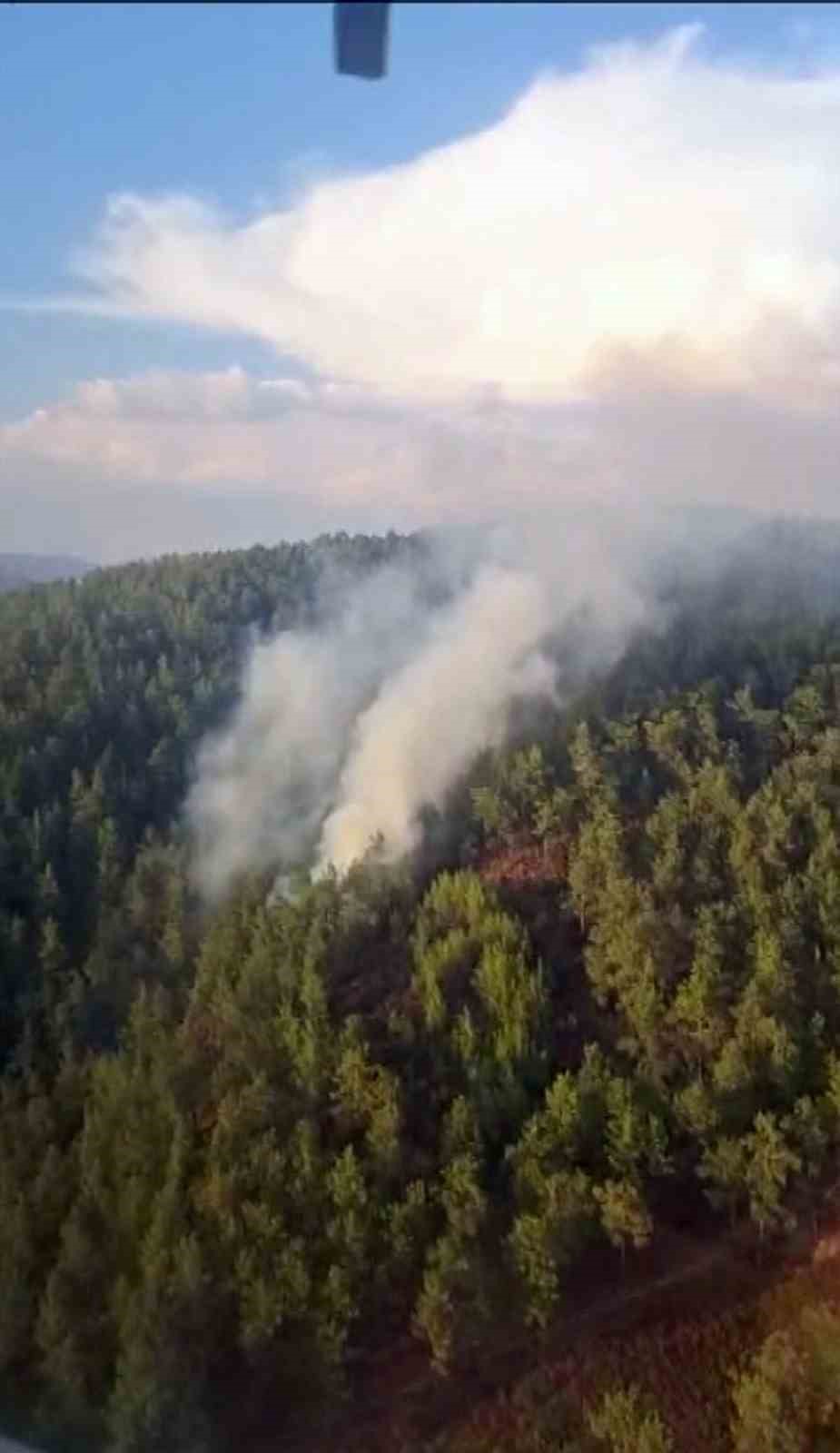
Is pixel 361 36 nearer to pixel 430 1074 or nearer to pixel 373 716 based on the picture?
pixel 430 1074

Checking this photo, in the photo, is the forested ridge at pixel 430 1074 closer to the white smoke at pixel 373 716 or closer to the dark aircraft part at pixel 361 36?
the white smoke at pixel 373 716

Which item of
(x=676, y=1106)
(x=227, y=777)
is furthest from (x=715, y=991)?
(x=227, y=777)

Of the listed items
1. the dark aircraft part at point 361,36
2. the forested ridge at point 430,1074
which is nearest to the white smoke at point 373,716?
the forested ridge at point 430,1074

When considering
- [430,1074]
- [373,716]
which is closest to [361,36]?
[430,1074]

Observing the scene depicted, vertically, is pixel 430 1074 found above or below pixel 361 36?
below

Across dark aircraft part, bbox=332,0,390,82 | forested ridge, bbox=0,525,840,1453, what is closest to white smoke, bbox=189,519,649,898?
forested ridge, bbox=0,525,840,1453

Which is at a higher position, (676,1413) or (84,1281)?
(84,1281)

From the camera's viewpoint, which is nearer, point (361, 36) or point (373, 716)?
point (361, 36)

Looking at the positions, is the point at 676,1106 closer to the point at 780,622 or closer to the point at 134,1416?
the point at 134,1416
